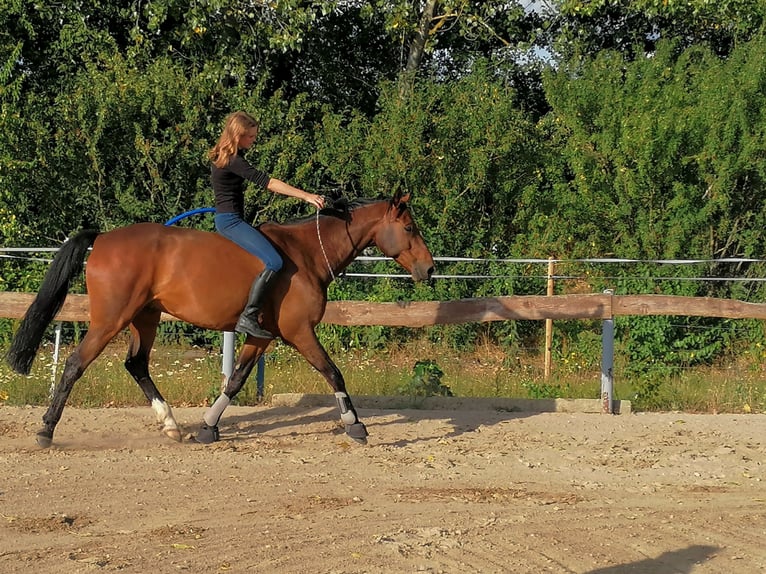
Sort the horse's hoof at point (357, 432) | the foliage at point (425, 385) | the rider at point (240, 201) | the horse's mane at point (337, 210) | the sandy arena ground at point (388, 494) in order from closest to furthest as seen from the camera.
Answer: the sandy arena ground at point (388, 494) < the rider at point (240, 201) < the horse's hoof at point (357, 432) < the horse's mane at point (337, 210) < the foliage at point (425, 385)

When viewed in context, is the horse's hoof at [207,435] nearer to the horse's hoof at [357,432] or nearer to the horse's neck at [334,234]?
the horse's hoof at [357,432]

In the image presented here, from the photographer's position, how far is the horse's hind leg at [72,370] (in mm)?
8648

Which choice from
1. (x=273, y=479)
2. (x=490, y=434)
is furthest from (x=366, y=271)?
(x=273, y=479)

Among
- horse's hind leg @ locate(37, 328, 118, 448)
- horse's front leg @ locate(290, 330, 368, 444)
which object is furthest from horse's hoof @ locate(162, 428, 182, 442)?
horse's front leg @ locate(290, 330, 368, 444)

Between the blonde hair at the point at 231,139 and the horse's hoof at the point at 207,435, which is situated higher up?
the blonde hair at the point at 231,139

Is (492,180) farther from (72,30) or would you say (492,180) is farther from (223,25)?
(72,30)

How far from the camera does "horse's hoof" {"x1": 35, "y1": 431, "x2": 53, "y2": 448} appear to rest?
8641 millimetres

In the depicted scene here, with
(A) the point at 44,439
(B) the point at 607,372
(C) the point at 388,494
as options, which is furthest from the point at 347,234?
(B) the point at 607,372

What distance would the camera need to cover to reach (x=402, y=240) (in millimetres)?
9344

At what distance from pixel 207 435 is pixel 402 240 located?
7.77 feet

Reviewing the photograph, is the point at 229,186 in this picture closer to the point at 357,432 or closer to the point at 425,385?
the point at 357,432

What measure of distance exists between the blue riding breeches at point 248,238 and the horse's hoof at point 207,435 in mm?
1507

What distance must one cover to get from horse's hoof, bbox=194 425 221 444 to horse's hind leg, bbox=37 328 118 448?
1.12 metres

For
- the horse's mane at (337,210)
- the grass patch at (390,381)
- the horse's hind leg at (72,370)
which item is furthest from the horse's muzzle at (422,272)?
the grass patch at (390,381)
